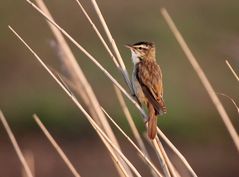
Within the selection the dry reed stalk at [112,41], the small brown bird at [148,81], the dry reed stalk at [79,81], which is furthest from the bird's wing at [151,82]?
the dry reed stalk at [112,41]

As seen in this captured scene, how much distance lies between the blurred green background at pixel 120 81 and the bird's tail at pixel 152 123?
7.98 metres

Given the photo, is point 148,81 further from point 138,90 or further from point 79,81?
point 79,81

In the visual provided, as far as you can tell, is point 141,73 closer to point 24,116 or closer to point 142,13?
point 24,116

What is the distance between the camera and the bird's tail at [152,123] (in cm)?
781

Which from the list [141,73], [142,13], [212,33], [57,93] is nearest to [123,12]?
[142,13]

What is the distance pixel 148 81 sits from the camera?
880 centimetres

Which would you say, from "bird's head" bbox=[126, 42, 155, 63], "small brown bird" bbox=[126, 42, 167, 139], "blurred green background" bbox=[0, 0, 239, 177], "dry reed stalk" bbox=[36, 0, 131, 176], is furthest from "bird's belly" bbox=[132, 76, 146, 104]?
"blurred green background" bbox=[0, 0, 239, 177]

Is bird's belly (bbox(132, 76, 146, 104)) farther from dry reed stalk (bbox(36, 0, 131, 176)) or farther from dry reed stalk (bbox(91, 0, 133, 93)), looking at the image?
dry reed stalk (bbox(91, 0, 133, 93))

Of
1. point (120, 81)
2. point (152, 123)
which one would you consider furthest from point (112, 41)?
point (120, 81)

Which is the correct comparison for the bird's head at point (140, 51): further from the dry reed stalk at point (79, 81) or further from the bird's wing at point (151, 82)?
the dry reed stalk at point (79, 81)

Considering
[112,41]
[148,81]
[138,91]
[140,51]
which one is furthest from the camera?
[140,51]

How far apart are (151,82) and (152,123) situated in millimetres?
763

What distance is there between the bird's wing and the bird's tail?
0.13 feet

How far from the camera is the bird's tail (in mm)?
7812
